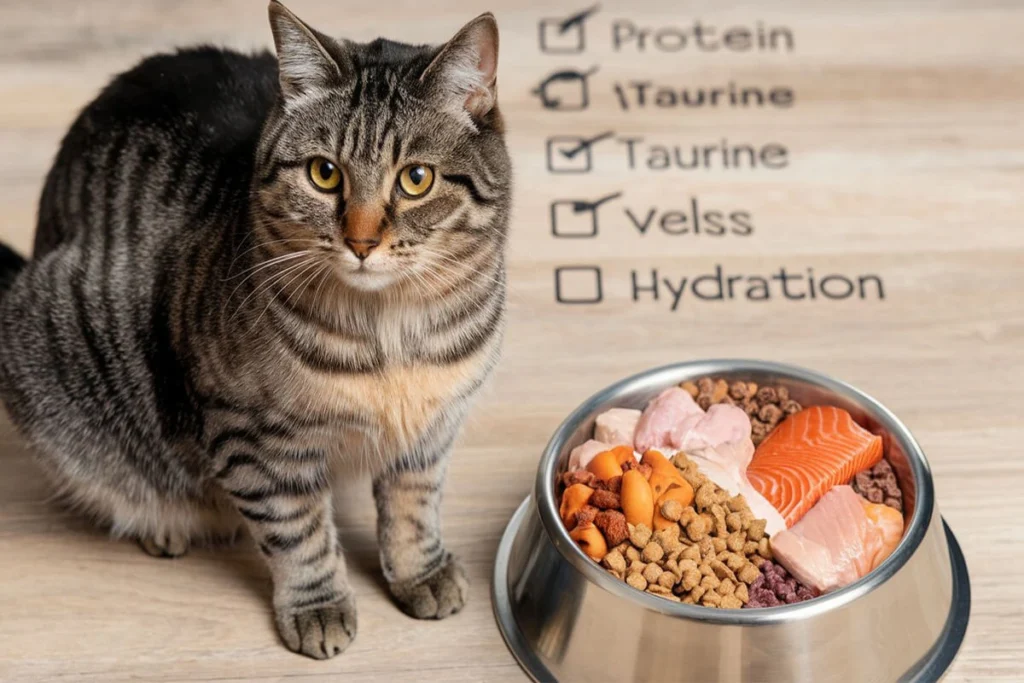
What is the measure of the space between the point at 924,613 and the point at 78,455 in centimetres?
106

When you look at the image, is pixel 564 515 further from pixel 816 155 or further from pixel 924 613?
pixel 816 155

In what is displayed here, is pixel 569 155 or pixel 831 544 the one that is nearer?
pixel 831 544

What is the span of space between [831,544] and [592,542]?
0.28m

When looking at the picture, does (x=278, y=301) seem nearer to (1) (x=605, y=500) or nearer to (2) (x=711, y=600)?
(1) (x=605, y=500)

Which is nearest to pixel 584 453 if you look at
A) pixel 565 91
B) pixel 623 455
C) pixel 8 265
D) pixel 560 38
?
pixel 623 455

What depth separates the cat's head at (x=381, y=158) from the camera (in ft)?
4.12

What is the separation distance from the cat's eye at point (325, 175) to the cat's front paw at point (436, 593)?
56 cm

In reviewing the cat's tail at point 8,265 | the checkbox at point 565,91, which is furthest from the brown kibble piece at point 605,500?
the checkbox at point 565,91

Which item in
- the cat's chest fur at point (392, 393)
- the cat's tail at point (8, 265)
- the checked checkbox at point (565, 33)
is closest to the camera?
the cat's chest fur at point (392, 393)

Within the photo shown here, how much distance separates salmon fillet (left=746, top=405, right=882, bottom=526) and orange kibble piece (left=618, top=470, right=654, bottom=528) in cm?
17

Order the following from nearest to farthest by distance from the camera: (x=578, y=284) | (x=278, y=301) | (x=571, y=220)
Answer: (x=278, y=301) < (x=578, y=284) < (x=571, y=220)

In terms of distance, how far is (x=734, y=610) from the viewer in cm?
132

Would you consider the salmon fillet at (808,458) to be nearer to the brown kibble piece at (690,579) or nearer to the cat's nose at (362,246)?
the brown kibble piece at (690,579)

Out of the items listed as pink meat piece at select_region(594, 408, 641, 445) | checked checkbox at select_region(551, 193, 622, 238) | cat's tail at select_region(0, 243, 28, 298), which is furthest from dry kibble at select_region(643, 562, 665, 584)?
cat's tail at select_region(0, 243, 28, 298)
